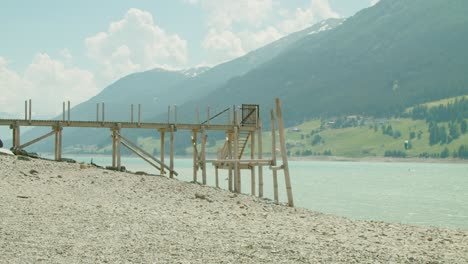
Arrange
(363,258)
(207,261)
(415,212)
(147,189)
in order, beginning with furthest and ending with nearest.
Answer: (415,212)
(147,189)
(363,258)
(207,261)

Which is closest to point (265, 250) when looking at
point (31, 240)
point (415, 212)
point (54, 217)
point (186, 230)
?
point (186, 230)

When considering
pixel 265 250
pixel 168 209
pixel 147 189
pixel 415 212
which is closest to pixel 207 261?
pixel 265 250

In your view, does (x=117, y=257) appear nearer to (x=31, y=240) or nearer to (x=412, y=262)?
(x=31, y=240)

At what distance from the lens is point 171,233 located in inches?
845

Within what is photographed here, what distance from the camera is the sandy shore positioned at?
18.0 m

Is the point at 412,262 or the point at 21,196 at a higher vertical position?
the point at 21,196

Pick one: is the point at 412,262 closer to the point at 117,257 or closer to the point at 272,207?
the point at 117,257

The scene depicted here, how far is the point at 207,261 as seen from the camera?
17375 mm

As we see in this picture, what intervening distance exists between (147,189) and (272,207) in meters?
6.95

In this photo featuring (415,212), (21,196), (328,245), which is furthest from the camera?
(415,212)

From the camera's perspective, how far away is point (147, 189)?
35094 millimetres

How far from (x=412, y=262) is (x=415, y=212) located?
4581cm

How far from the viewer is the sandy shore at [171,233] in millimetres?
18031

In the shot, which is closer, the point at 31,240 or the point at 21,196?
the point at 31,240
